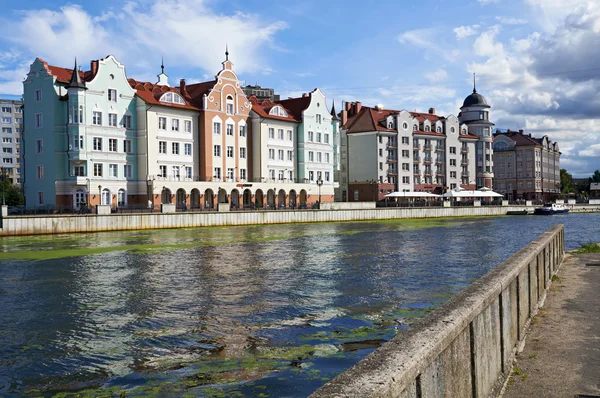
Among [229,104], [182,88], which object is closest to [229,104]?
[229,104]

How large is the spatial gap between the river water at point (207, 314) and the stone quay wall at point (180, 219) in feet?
55.3

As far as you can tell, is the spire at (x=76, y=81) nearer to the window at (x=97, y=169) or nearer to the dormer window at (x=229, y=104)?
the window at (x=97, y=169)

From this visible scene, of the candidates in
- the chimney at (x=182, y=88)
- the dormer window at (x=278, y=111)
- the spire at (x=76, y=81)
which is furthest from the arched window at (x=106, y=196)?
the dormer window at (x=278, y=111)

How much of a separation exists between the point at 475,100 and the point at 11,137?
345 ft

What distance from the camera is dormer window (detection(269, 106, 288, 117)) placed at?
87.8m

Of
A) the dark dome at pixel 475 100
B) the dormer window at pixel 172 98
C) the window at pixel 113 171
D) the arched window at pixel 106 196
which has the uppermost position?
the dark dome at pixel 475 100

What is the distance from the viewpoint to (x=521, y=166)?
15125cm

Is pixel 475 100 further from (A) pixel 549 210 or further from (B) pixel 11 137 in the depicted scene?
(B) pixel 11 137

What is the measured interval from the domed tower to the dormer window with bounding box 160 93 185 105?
229 ft

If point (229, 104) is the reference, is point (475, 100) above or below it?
above

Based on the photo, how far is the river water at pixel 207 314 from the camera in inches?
427

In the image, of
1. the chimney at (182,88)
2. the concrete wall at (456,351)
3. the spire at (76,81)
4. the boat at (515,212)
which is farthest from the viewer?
the boat at (515,212)

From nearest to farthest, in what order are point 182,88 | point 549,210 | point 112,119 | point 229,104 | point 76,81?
point 76,81 < point 112,119 < point 229,104 < point 182,88 < point 549,210

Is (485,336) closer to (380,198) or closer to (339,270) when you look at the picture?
(339,270)
